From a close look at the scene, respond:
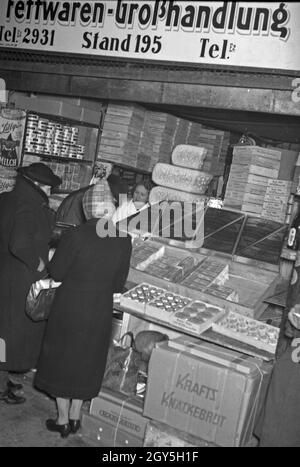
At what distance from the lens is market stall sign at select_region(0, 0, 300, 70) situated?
3.78 metres

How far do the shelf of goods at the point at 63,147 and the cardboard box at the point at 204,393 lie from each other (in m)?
3.31

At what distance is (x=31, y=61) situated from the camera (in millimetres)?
4766

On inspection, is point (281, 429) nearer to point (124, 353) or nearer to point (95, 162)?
point (124, 353)

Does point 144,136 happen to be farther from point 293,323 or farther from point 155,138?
point 293,323

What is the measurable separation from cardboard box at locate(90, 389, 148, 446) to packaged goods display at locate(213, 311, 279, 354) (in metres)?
0.83

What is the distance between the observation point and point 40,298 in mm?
4004

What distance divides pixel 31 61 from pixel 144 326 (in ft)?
8.37

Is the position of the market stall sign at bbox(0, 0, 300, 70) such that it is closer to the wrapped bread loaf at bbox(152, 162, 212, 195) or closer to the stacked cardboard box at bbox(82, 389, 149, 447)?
the wrapped bread loaf at bbox(152, 162, 212, 195)

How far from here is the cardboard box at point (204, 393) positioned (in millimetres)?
3484

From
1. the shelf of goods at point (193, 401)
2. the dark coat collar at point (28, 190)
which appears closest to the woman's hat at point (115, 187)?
the dark coat collar at point (28, 190)

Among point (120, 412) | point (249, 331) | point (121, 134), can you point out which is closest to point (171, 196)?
point (121, 134)

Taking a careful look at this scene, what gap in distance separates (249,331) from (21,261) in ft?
6.08

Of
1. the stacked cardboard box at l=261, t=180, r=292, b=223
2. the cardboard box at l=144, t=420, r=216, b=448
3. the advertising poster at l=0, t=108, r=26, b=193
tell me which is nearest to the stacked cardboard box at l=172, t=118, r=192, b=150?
the stacked cardboard box at l=261, t=180, r=292, b=223
